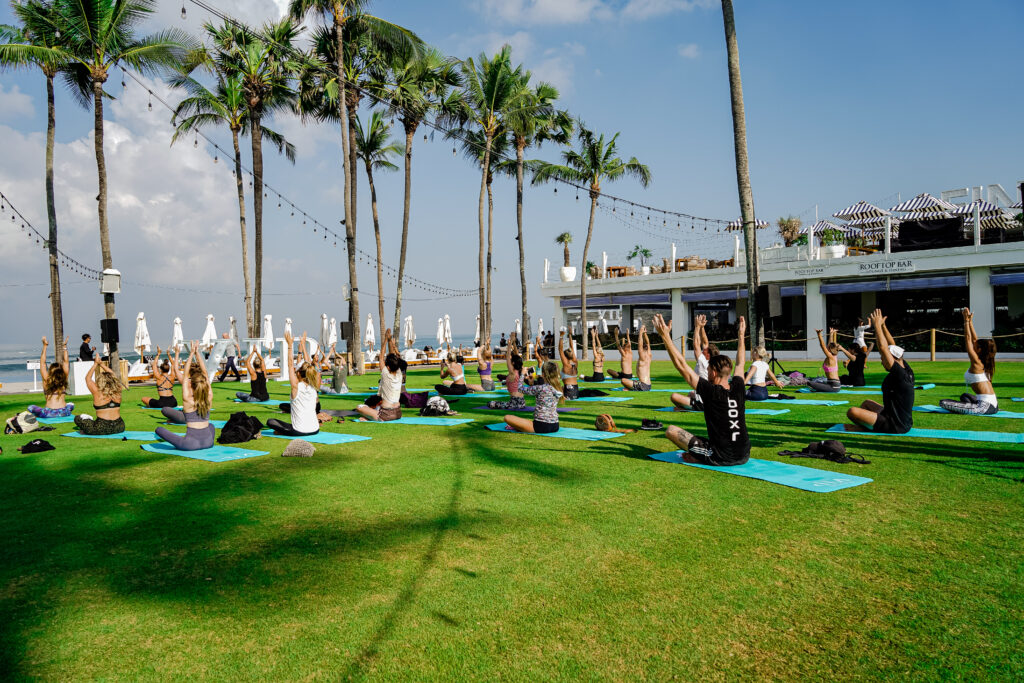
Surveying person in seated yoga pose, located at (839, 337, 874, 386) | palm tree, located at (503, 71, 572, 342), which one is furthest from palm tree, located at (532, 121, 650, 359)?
person in seated yoga pose, located at (839, 337, 874, 386)

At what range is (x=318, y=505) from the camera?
559cm

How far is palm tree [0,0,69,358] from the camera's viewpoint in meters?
15.8

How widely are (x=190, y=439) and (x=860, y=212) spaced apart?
30.8 meters

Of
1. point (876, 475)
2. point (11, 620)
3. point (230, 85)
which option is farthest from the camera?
point (230, 85)

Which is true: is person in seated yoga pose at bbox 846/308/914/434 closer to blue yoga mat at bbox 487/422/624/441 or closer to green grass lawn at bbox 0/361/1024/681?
green grass lawn at bbox 0/361/1024/681

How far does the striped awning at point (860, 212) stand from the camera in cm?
2962

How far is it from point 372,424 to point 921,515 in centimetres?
812

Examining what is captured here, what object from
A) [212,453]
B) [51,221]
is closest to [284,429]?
[212,453]

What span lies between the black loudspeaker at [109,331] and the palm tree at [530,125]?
57.7ft

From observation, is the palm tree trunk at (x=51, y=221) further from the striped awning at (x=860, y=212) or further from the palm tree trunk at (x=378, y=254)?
the striped awning at (x=860, y=212)

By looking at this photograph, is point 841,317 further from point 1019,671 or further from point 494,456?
point 1019,671

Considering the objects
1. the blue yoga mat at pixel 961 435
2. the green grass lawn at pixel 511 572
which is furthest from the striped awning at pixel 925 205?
the green grass lawn at pixel 511 572

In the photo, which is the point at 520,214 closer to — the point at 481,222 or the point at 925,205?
the point at 481,222

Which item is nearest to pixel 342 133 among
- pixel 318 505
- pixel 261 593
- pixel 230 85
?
pixel 230 85
